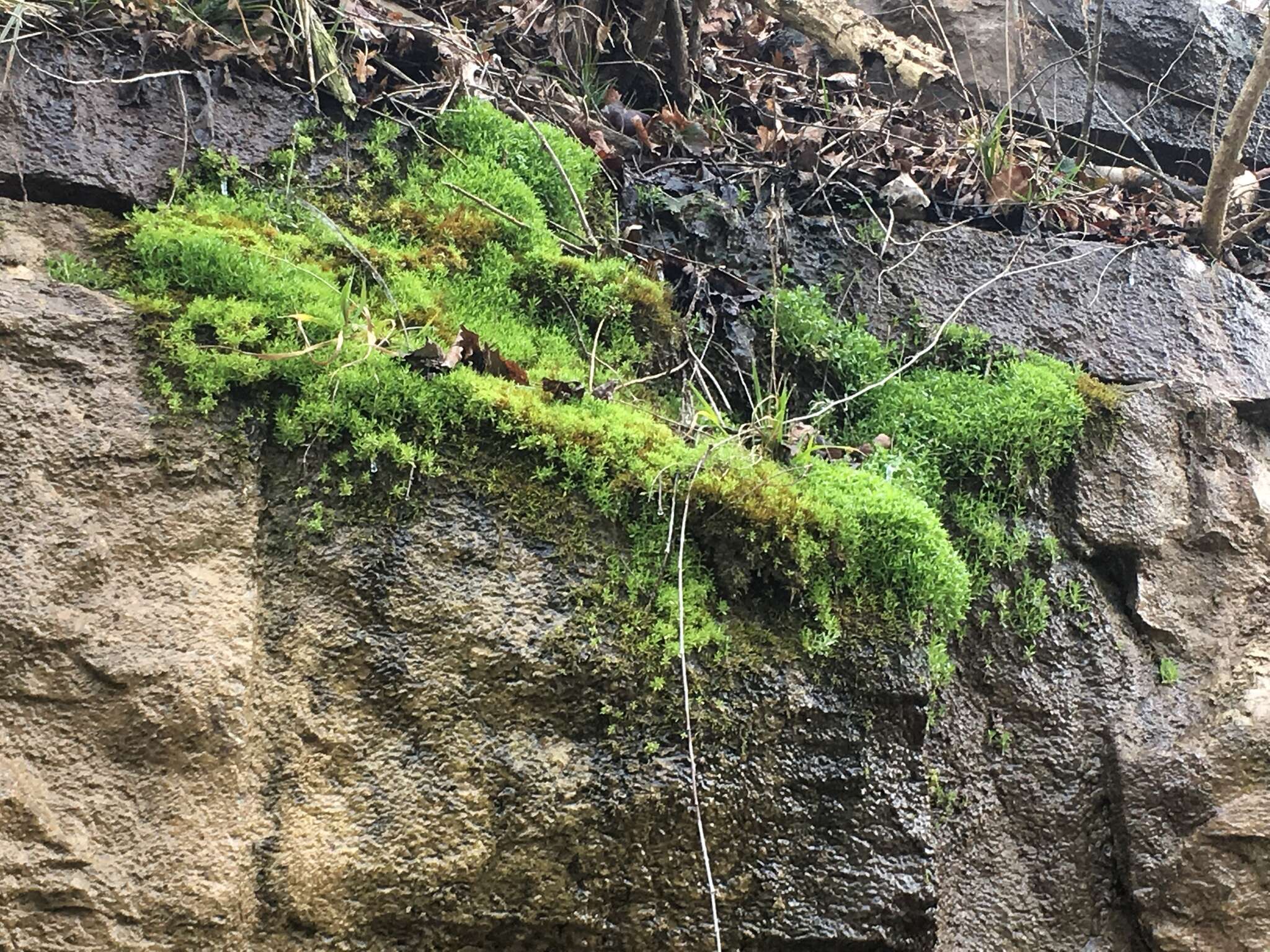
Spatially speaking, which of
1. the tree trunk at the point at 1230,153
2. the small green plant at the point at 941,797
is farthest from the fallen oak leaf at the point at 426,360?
the tree trunk at the point at 1230,153

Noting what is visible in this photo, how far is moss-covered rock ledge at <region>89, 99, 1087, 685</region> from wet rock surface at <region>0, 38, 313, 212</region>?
119 millimetres

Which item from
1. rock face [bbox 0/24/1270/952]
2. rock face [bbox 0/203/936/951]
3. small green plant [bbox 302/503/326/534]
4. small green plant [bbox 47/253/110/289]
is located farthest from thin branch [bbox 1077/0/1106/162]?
small green plant [bbox 47/253/110/289]

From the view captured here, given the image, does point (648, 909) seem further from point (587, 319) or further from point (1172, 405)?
point (1172, 405)

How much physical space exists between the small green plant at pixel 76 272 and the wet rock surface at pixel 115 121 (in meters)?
0.28

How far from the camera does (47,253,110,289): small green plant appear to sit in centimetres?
262

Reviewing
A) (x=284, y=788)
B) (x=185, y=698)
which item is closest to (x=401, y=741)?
(x=284, y=788)

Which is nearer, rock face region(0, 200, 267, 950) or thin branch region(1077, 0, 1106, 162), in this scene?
rock face region(0, 200, 267, 950)

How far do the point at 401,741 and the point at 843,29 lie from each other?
4.19 metres

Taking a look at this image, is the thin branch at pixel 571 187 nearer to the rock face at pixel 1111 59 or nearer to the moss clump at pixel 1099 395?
the moss clump at pixel 1099 395

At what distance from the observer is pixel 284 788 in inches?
86.4

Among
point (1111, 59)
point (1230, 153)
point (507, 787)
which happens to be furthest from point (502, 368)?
point (1111, 59)

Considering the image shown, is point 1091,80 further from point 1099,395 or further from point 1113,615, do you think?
point 1113,615

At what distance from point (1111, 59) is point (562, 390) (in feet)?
15.1

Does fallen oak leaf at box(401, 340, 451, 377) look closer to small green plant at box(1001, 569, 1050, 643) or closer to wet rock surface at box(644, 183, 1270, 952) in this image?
wet rock surface at box(644, 183, 1270, 952)
